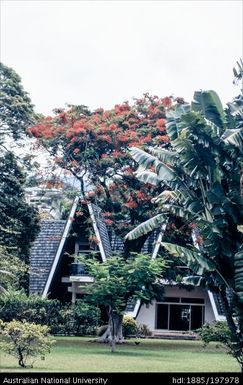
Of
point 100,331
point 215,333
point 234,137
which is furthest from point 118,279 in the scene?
point 234,137

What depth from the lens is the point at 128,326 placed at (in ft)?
92.8

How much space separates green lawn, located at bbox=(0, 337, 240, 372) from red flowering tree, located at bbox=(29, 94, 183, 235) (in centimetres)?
436

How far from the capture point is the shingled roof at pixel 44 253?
2997cm

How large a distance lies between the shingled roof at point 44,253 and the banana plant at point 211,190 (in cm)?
1316

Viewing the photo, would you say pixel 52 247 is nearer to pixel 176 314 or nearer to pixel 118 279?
pixel 176 314

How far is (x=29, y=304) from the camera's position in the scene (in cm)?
2655

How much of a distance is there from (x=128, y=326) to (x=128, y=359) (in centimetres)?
950

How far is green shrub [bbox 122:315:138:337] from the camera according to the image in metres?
28.1

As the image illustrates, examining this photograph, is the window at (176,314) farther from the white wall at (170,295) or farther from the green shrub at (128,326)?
the green shrub at (128,326)

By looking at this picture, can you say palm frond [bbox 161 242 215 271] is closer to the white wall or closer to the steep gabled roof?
the steep gabled roof
